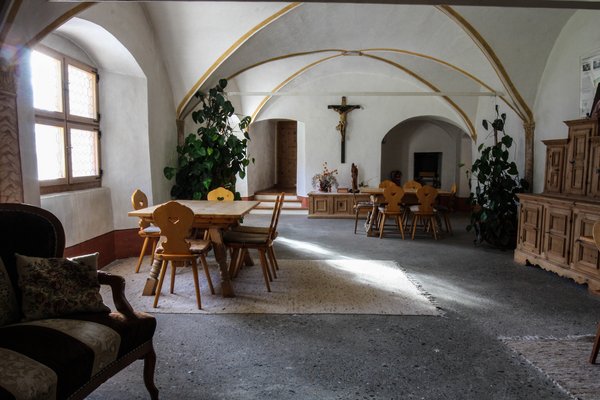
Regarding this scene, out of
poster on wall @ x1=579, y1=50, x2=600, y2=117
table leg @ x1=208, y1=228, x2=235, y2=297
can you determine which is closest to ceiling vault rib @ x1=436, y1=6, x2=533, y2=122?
poster on wall @ x1=579, y1=50, x2=600, y2=117

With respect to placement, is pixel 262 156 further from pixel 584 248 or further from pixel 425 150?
pixel 584 248

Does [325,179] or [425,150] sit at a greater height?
[425,150]

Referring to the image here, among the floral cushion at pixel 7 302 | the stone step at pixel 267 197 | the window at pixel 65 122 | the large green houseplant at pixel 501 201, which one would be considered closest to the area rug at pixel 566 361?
the floral cushion at pixel 7 302

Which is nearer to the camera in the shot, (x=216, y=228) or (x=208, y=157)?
(x=216, y=228)

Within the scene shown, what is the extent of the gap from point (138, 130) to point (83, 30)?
1351mm

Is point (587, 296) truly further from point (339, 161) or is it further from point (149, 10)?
point (339, 161)

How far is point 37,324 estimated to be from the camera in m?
2.00

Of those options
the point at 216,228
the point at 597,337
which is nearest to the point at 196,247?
the point at 216,228

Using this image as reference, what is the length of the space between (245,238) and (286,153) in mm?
9912

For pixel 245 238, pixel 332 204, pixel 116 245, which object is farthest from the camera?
pixel 332 204

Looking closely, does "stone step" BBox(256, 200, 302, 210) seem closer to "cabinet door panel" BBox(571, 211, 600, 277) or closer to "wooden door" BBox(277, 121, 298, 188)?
"wooden door" BBox(277, 121, 298, 188)

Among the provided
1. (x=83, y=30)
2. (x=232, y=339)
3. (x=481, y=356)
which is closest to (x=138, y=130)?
(x=83, y=30)

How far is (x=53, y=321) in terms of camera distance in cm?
204

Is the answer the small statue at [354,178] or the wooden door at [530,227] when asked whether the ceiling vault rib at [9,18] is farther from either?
the small statue at [354,178]
